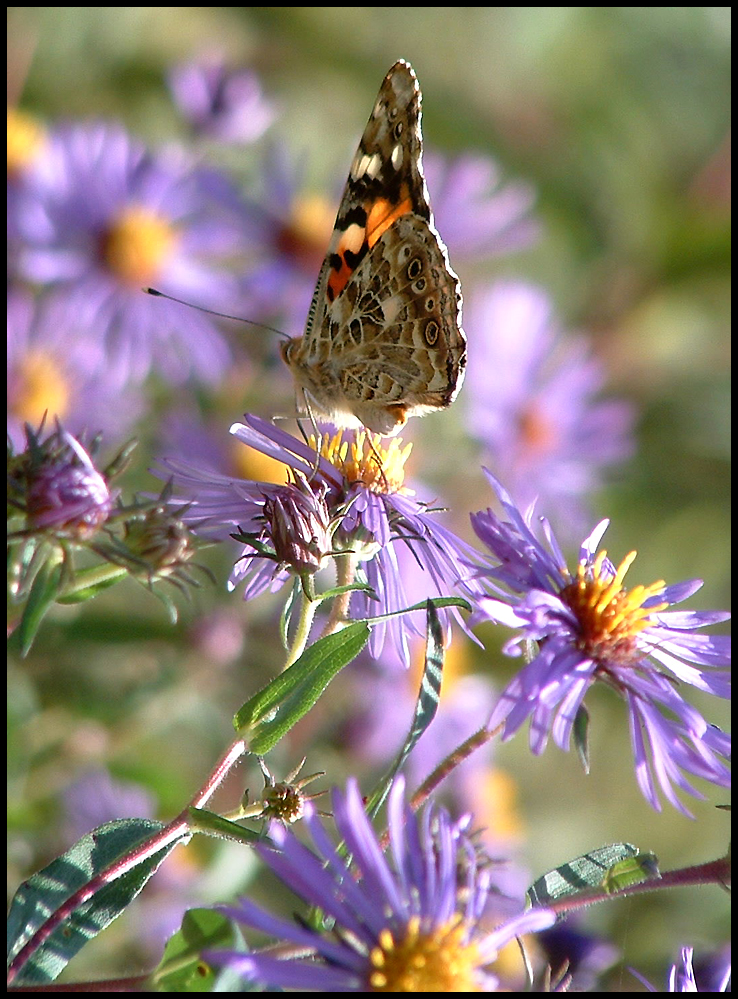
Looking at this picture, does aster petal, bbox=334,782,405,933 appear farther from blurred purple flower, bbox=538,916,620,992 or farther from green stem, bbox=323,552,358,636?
blurred purple flower, bbox=538,916,620,992

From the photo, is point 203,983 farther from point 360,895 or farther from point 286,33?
point 286,33

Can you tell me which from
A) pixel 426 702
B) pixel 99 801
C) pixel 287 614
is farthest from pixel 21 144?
pixel 426 702

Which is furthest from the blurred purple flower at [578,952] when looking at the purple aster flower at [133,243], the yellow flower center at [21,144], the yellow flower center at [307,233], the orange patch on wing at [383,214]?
the yellow flower center at [21,144]

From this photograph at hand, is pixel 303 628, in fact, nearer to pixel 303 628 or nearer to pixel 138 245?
pixel 303 628

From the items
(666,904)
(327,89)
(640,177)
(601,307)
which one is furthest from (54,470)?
(640,177)

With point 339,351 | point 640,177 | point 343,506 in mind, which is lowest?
point 343,506

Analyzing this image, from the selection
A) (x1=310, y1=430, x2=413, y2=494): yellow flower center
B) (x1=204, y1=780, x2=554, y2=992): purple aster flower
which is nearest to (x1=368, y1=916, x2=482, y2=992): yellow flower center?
(x1=204, y1=780, x2=554, y2=992): purple aster flower

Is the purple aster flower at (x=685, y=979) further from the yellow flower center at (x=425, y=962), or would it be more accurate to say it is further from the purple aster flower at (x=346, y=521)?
the purple aster flower at (x=346, y=521)
